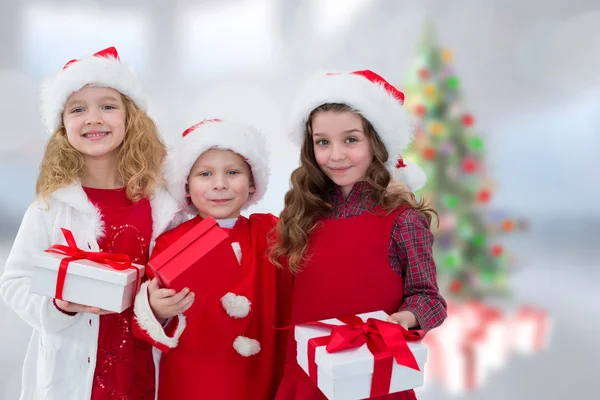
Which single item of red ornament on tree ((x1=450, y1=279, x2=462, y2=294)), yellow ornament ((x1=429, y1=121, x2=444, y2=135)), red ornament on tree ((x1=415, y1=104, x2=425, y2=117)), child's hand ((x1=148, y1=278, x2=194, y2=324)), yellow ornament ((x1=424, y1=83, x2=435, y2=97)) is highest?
yellow ornament ((x1=424, y1=83, x2=435, y2=97))

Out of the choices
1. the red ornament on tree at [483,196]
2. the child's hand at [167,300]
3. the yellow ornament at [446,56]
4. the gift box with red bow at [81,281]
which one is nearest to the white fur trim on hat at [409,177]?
the child's hand at [167,300]

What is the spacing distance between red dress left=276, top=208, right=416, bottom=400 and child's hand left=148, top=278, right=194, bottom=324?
35 cm

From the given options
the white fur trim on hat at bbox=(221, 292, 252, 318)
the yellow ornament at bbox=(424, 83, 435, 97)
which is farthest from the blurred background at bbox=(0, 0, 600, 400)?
the white fur trim on hat at bbox=(221, 292, 252, 318)

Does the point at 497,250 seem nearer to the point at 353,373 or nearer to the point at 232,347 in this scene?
the point at 232,347

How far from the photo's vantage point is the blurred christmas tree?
140 inches

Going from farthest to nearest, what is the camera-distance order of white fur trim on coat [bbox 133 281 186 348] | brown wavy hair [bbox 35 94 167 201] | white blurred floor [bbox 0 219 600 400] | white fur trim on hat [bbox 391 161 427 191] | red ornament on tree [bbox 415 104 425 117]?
red ornament on tree [bbox 415 104 425 117] → white blurred floor [bbox 0 219 600 400] → white fur trim on hat [bbox 391 161 427 191] → brown wavy hair [bbox 35 94 167 201] → white fur trim on coat [bbox 133 281 186 348]

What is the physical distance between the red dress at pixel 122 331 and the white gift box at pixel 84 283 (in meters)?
0.26

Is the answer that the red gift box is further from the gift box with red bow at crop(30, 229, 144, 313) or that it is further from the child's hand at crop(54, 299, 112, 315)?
the child's hand at crop(54, 299, 112, 315)

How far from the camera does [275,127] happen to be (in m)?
3.53

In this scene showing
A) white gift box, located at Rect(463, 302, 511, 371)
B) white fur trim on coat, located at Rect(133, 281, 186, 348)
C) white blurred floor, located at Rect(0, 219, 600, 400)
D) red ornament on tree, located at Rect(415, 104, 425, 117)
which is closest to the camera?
white fur trim on coat, located at Rect(133, 281, 186, 348)

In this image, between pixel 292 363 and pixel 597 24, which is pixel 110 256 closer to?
pixel 292 363

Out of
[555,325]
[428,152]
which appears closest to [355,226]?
[428,152]

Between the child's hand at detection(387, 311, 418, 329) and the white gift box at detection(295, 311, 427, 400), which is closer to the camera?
the white gift box at detection(295, 311, 427, 400)

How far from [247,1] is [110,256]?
2.48 metres
